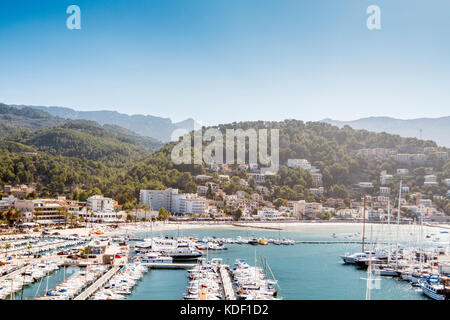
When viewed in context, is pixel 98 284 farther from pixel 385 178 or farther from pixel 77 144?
pixel 77 144

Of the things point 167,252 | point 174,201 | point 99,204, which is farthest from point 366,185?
point 167,252

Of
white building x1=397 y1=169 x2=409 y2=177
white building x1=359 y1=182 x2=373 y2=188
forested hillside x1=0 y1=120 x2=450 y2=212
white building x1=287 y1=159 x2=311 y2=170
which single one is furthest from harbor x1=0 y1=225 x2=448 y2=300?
white building x1=287 y1=159 x2=311 y2=170

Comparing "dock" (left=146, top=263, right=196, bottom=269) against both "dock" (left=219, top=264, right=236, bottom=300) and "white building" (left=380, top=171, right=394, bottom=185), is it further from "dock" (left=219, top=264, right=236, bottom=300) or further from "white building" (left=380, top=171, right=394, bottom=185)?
"white building" (left=380, top=171, right=394, bottom=185)

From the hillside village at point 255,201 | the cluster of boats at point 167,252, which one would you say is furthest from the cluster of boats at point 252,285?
the hillside village at point 255,201

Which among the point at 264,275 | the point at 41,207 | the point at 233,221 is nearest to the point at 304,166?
the point at 233,221
